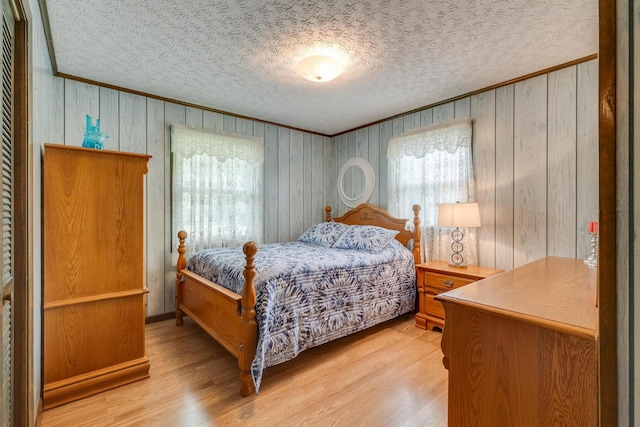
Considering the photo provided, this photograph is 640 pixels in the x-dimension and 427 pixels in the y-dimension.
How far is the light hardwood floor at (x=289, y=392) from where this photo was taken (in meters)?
1.71

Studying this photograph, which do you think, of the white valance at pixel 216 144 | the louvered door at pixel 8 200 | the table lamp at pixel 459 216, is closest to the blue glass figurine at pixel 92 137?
the louvered door at pixel 8 200

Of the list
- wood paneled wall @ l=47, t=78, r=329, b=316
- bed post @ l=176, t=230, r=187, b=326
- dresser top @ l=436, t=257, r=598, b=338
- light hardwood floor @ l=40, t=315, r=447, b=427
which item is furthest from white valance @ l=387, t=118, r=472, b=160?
bed post @ l=176, t=230, r=187, b=326

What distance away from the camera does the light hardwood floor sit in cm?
171

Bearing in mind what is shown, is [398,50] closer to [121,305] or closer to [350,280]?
[350,280]

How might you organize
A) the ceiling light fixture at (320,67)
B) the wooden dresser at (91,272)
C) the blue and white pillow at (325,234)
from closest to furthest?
the wooden dresser at (91,272)
the ceiling light fixture at (320,67)
the blue and white pillow at (325,234)

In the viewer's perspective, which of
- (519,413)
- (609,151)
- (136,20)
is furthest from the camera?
(136,20)

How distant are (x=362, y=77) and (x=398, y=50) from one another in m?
0.50

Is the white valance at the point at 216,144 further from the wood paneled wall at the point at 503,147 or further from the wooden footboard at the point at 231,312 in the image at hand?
the wooden footboard at the point at 231,312

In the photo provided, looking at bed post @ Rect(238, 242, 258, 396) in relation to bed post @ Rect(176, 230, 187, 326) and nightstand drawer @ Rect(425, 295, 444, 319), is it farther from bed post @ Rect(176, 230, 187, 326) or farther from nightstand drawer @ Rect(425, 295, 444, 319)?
nightstand drawer @ Rect(425, 295, 444, 319)

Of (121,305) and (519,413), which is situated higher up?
(121,305)

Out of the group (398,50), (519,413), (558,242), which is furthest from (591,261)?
(398,50)

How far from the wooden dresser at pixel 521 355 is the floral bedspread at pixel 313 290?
→ 1156 millimetres

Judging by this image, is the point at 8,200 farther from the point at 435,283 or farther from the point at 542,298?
the point at 435,283

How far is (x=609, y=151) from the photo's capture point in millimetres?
535
